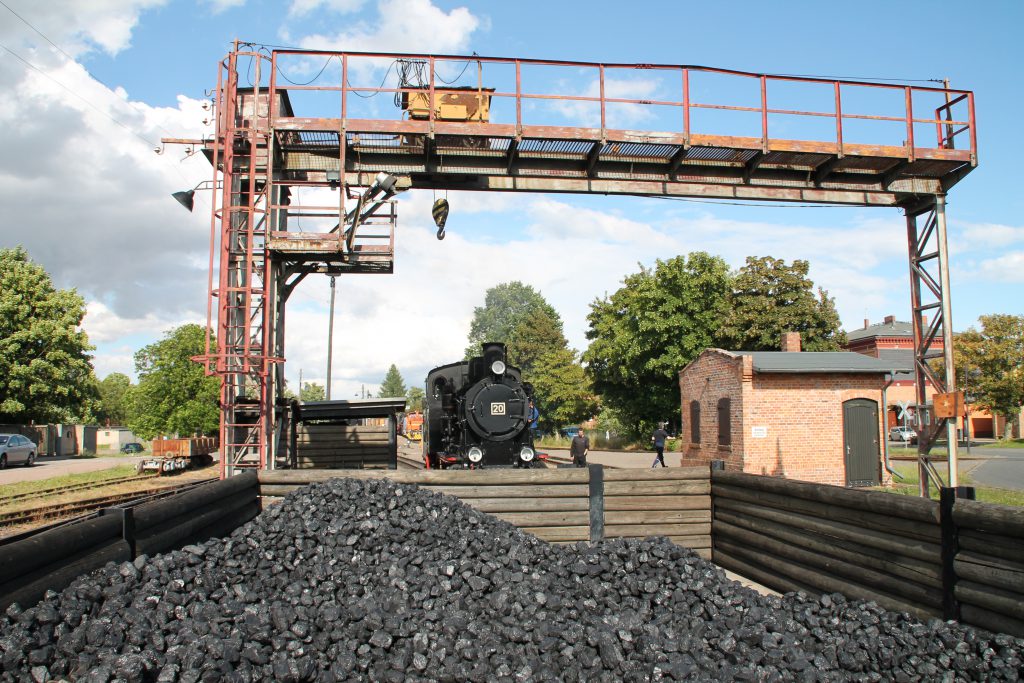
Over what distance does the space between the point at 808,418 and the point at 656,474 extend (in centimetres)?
1183

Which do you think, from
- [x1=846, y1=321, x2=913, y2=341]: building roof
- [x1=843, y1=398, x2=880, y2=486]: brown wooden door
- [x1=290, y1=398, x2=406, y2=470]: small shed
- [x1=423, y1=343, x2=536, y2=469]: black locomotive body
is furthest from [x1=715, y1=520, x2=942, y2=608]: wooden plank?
[x1=846, y1=321, x2=913, y2=341]: building roof

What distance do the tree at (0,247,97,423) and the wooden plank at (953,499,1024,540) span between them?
46.1 m

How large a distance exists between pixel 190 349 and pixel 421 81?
46.4 m

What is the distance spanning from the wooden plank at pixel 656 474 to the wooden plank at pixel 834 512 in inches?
9.0

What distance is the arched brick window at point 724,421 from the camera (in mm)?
19484

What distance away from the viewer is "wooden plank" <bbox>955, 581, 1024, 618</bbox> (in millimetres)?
4734

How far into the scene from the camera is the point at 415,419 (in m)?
64.8

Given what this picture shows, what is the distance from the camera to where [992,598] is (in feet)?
16.2

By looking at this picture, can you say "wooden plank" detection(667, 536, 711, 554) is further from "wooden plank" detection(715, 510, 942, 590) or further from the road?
the road

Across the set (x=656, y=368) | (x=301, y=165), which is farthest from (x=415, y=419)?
(x=301, y=165)

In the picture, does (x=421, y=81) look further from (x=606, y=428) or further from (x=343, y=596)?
(x=606, y=428)

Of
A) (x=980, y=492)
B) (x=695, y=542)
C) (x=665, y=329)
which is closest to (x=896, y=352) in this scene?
(x=665, y=329)

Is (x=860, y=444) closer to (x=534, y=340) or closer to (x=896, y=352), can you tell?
(x=896, y=352)

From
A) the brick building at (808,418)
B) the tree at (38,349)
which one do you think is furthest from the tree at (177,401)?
the brick building at (808,418)
